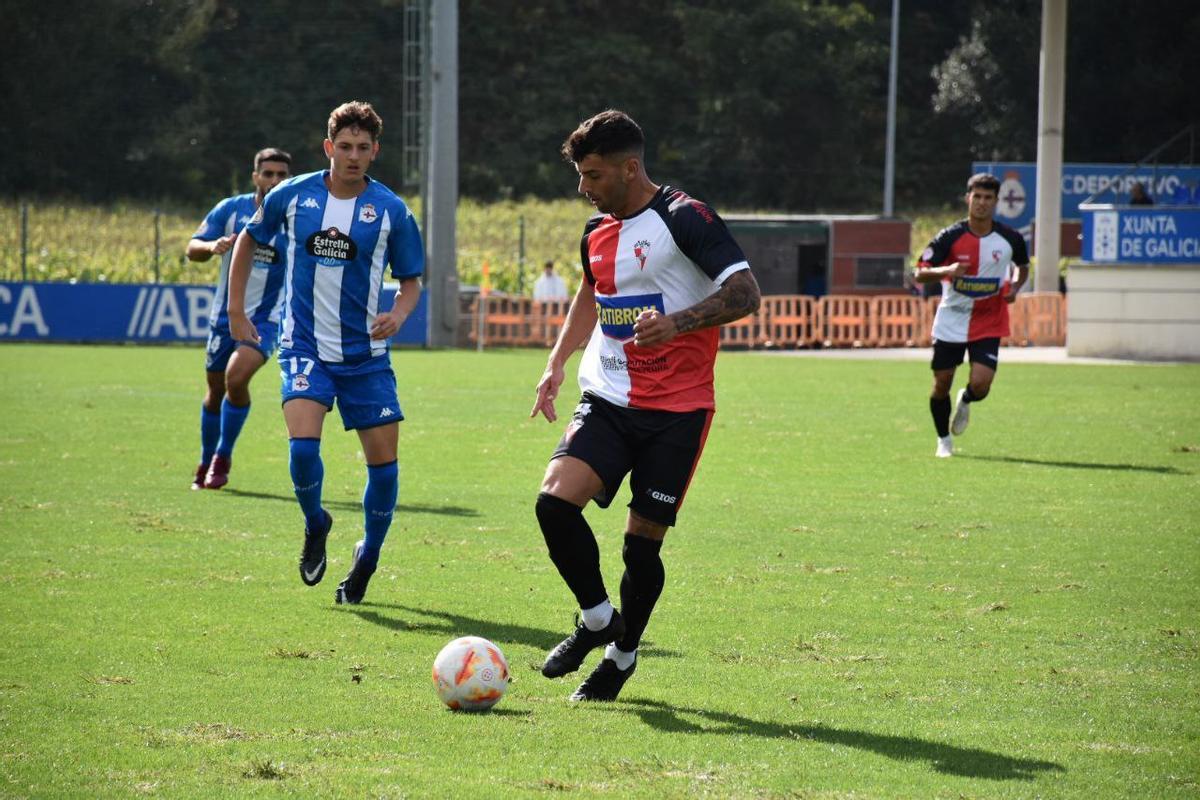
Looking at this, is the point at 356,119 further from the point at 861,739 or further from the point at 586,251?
the point at 861,739

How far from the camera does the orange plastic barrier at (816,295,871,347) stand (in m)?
33.8

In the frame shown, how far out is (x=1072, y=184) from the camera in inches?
1719

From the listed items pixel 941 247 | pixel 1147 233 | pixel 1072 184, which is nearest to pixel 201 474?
pixel 941 247

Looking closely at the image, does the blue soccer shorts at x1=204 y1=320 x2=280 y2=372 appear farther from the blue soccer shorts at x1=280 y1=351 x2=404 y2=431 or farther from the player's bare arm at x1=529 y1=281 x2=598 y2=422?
the player's bare arm at x1=529 y1=281 x2=598 y2=422

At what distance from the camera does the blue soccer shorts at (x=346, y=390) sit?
7445mm

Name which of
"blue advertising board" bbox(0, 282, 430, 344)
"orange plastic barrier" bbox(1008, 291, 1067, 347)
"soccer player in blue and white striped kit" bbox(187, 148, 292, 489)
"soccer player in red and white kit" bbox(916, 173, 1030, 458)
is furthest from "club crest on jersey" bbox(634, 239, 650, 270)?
"orange plastic barrier" bbox(1008, 291, 1067, 347)

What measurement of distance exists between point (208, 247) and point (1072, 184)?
36.5 meters

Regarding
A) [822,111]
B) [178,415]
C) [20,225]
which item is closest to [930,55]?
[822,111]

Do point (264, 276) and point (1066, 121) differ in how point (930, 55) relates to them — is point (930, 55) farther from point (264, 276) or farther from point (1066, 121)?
point (264, 276)

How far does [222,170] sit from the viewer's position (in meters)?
45.5

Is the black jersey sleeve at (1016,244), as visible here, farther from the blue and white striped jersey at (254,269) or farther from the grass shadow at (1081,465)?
the blue and white striped jersey at (254,269)

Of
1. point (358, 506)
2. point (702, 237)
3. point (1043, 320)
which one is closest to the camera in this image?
point (702, 237)

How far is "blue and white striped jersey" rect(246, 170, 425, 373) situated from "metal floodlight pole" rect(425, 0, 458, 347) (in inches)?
929

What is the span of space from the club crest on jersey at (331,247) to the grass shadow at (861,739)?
271 centimetres
